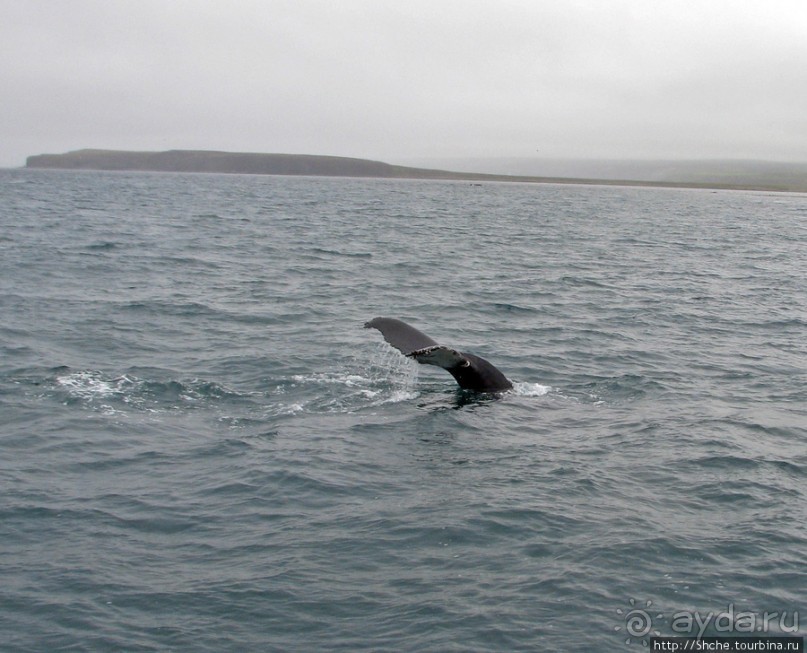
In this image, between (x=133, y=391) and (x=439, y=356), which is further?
(x=133, y=391)

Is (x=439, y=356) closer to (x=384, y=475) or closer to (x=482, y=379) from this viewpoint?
(x=482, y=379)

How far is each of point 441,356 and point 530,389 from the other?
3286mm

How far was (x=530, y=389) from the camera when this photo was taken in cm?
1623

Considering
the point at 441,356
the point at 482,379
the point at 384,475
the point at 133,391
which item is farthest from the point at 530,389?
the point at 133,391

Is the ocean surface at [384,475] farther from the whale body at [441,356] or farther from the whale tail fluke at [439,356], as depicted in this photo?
the whale tail fluke at [439,356]

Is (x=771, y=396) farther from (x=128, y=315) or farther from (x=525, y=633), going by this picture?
(x=128, y=315)

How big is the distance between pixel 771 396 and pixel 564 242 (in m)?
33.5

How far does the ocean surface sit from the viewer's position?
8320mm

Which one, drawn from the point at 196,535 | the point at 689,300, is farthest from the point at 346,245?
the point at 196,535

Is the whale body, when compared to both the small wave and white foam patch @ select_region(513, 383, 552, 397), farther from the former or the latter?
the small wave

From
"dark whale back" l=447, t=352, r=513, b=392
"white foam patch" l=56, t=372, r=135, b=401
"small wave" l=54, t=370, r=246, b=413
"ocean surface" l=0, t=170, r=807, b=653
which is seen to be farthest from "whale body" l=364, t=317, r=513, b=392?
"white foam patch" l=56, t=372, r=135, b=401

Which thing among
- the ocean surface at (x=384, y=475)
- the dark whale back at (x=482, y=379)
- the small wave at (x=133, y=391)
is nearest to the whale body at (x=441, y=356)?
the dark whale back at (x=482, y=379)

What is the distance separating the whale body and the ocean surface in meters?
0.62

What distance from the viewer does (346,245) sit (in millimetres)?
42969
